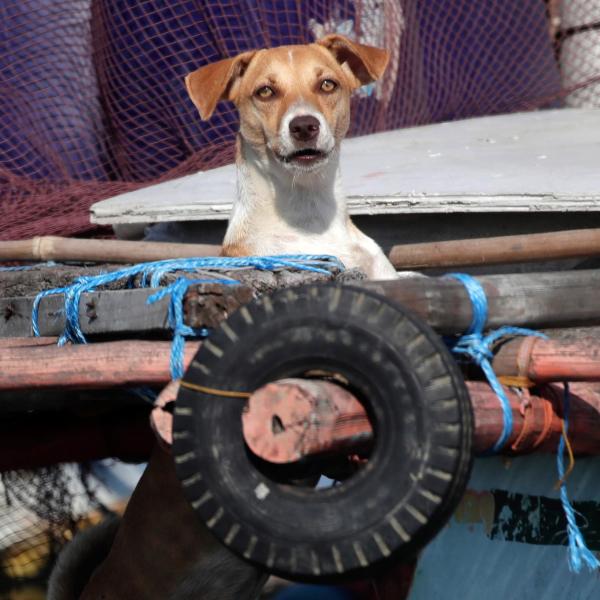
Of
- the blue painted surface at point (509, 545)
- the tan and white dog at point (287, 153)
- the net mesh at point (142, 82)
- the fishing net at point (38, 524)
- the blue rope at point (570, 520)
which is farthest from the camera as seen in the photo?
the net mesh at point (142, 82)

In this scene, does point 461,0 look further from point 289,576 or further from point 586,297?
point 289,576

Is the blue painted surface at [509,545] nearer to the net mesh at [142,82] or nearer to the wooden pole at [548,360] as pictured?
the wooden pole at [548,360]

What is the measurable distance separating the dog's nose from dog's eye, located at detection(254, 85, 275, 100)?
283 mm

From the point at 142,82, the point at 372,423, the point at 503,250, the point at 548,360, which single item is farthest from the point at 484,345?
the point at 142,82

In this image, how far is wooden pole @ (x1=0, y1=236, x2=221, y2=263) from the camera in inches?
167

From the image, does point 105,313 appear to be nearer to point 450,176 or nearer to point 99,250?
point 99,250

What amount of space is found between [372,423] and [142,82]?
4.81 m

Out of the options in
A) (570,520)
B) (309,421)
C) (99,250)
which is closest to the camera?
(309,421)

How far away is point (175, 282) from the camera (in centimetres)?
220

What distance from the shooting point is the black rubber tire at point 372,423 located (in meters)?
1.77

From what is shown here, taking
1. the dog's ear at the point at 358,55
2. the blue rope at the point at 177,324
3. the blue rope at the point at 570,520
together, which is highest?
the dog's ear at the point at 358,55

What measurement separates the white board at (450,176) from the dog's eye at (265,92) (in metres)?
0.64

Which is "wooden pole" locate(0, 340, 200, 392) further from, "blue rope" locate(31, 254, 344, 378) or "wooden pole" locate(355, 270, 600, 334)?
"wooden pole" locate(355, 270, 600, 334)

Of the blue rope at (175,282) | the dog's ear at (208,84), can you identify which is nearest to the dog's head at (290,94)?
the dog's ear at (208,84)
